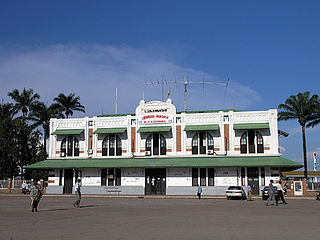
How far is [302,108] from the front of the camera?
55.6m

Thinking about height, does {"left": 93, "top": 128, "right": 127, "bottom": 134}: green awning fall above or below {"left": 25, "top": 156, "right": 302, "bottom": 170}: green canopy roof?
above

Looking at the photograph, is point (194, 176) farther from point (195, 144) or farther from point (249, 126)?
point (249, 126)

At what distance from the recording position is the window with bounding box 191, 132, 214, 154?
45.3 metres

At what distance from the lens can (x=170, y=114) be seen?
46.7 metres

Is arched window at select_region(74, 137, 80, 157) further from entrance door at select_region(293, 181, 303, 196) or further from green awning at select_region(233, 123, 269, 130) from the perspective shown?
entrance door at select_region(293, 181, 303, 196)

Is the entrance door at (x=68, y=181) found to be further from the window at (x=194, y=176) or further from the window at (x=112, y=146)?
the window at (x=194, y=176)

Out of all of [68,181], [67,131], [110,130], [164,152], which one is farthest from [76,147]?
[164,152]

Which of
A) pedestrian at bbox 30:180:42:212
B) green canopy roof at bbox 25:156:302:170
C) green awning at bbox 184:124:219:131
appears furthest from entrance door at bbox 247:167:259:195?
pedestrian at bbox 30:180:42:212

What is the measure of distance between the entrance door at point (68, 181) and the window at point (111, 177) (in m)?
3.92

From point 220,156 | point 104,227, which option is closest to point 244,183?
point 220,156

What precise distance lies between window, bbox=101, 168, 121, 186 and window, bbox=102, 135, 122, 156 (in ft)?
6.29

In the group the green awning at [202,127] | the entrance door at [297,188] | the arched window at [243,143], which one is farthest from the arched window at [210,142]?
the entrance door at [297,188]

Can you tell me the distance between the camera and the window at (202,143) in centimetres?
4534

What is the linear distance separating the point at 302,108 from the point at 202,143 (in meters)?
18.2
